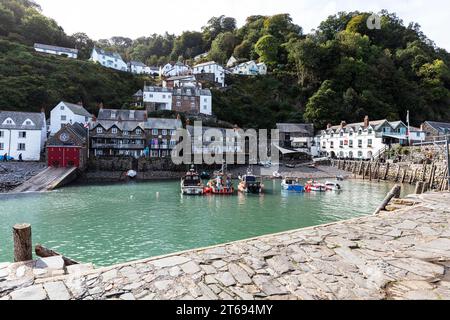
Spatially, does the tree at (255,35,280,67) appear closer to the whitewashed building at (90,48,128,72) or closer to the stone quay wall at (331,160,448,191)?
the whitewashed building at (90,48,128,72)

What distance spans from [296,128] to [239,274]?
70466mm

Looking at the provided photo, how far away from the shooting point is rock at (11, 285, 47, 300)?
5429mm

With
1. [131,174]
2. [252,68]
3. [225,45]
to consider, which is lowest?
[131,174]

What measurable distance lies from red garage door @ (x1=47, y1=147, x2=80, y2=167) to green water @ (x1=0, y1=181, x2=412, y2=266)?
11.4m

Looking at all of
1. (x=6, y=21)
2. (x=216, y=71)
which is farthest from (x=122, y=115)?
(x=6, y=21)

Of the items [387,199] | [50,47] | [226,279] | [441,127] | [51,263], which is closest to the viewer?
[226,279]

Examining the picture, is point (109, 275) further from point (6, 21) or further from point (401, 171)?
point (6, 21)

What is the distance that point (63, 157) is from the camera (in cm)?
4575

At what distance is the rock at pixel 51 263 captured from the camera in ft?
23.0

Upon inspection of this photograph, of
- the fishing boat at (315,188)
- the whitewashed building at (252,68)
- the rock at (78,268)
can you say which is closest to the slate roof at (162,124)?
the fishing boat at (315,188)

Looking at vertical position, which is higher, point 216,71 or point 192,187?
point 216,71

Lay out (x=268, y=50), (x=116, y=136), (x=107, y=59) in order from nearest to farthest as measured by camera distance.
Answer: (x=116, y=136) < (x=107, y=59) < (x=268, y=50)

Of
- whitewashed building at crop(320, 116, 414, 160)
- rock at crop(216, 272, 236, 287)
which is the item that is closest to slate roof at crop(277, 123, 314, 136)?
whitewashed building at crop(320, 116, 414, 160)
